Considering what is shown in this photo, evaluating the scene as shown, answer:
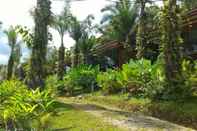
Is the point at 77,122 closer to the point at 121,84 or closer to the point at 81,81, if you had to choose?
the point at 121,84

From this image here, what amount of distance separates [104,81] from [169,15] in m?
8.09

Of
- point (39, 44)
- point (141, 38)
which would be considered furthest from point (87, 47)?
point (39, 44)

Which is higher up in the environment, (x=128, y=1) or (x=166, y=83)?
(x=128, y=1)

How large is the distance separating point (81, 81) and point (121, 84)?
8670 mm

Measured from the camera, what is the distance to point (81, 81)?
113 ft

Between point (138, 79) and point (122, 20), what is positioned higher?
point (122, 20)

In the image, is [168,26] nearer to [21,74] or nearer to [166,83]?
[166,83]

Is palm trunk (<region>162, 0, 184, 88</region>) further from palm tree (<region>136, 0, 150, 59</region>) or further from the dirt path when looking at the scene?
palm tree (<region>136, 0, 150, 59</region>)

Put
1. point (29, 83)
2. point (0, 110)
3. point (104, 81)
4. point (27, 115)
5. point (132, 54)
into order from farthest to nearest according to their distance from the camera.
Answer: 1. point (132, 54)
2. point (29, 83)
3. point (104, 81)
4. point (0, 110)
5. point (27, 115)

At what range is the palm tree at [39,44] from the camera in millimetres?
30172

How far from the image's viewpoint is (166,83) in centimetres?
2084

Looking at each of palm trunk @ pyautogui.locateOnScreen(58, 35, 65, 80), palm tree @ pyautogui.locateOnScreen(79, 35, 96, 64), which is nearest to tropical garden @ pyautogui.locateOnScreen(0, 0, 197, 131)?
palm tree @ pyautogui.locateOnScreen(79, 35, 96, 64)

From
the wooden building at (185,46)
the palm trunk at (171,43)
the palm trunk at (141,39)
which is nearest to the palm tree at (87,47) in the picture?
the wooden building at (185,46)

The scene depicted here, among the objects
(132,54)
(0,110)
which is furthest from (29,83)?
(0,110)
